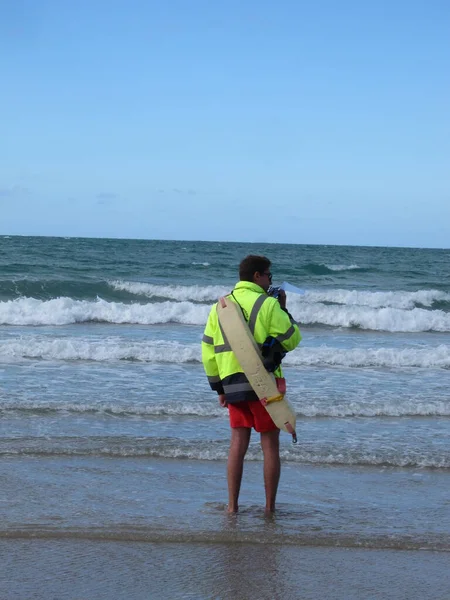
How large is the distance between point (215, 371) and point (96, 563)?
4.52 ft

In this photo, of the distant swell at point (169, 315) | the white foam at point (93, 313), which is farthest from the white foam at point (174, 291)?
the white foam at point (93, 313)

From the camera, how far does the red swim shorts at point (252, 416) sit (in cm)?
492

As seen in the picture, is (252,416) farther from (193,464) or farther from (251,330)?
(193,464)

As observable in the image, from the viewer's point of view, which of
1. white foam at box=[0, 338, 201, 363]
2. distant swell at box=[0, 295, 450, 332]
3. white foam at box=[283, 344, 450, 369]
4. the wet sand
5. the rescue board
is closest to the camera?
the wet sand

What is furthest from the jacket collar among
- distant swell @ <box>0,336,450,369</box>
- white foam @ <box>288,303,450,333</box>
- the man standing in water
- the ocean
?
white foam @ <box>288,303,450,333</box>

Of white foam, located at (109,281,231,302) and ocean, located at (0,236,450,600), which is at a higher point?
white foam, located at (109,281,231,302)

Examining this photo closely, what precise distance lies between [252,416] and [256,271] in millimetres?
874

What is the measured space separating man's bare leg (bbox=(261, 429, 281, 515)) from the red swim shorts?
0.06 meters

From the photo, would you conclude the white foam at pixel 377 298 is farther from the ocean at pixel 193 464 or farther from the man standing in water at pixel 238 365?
the man standing in water at pixel 238 365

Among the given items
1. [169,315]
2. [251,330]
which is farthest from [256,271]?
[169,315]

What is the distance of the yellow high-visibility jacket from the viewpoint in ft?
15.8

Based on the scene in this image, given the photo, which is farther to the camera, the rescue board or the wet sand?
the rescue board

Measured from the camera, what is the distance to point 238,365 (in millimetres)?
4875

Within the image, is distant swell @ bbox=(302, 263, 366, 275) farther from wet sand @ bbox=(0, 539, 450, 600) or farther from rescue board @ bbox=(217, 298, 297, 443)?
wet sand @ bbox=(0, 539, 450, 600)
